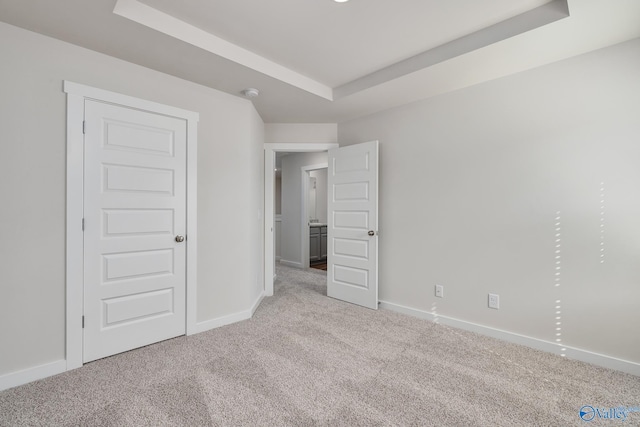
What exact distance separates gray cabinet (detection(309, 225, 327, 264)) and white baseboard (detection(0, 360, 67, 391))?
4.70 metres

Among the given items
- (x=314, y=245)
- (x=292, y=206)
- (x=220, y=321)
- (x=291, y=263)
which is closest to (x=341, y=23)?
(x=220, y=321)

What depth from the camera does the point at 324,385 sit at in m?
1.90

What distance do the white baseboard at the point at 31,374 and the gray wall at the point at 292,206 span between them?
13.4ft

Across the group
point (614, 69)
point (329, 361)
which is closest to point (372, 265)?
point (329, 361)

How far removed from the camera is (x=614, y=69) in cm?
212

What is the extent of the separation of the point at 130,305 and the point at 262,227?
6.00ft

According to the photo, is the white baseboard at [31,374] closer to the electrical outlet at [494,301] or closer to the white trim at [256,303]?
the white trim at [256,303]

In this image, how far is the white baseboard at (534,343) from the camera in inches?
82.3

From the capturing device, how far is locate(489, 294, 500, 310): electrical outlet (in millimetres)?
2641

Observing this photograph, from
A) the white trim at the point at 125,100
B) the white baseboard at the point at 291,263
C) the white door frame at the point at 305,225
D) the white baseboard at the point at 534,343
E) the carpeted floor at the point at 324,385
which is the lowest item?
the carpeted floor at the point at 324,385

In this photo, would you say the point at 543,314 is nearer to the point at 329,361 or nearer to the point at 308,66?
the point at 329,361

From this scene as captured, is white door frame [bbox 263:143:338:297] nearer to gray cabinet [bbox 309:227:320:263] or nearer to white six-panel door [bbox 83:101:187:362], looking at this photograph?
white six-panel door [bbox 83:101:187:362]

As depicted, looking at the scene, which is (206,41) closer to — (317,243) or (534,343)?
(534,343)

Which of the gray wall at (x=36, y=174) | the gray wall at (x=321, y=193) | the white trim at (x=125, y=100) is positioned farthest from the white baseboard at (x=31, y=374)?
the gray wall at (x=321, y=193)
